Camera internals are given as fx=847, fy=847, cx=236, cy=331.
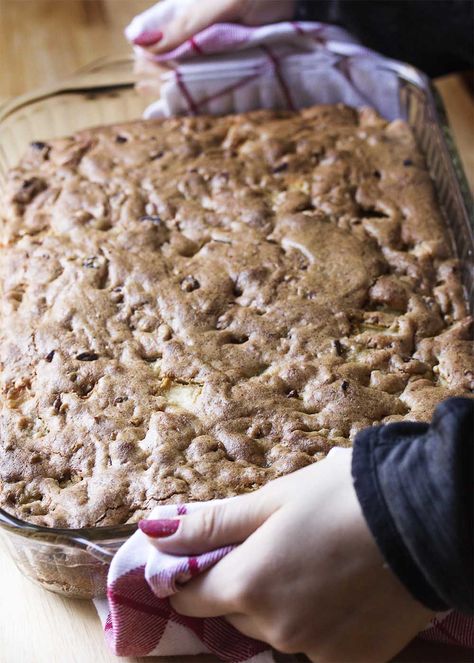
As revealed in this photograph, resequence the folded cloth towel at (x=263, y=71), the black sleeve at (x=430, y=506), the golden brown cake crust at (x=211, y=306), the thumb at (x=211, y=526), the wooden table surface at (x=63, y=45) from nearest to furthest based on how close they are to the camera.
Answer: the black sleeve at (x=430, y=506) → the thumb at (x=211, y=526) → the golden brown cake crust at (x=211, y=306) → the folded cloth towel at (x=263, y=71) → the wooden table surface at (x=63, y=45)

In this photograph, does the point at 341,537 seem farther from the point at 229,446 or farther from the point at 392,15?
the point at 392,15

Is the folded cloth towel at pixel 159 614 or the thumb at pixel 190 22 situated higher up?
the thumb at pixel 190 22

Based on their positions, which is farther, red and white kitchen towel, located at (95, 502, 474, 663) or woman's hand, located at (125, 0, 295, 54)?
woman's hand, located at (125, 0, 295, 54)

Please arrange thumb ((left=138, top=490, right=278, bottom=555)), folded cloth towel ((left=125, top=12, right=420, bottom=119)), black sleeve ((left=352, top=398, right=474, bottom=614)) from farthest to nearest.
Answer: folded cloth towel ((left=125, top=12, right=420, bottom=119))
thumb ((left=138, top=490, right=278, bottom=555))
black sleeve ((left=352, top=398, right=474, bottom=614))

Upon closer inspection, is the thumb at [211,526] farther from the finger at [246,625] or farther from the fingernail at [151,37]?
the fingernail at [151,37]

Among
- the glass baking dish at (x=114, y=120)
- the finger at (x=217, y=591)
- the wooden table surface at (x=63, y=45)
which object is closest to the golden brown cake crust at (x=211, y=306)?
the glass baking dish at (x=114, y=120)

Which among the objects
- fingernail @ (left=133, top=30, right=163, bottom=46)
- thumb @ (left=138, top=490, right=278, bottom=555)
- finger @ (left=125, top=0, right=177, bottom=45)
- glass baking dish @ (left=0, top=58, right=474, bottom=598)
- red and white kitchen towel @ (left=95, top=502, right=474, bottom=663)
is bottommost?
red and white kitchen towel @ (left=95, top=502, right=474, bottom=663)

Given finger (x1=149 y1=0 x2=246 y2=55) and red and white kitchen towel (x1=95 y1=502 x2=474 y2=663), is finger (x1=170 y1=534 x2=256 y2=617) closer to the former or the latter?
red and white kitchen towel (x1=95 y1=502 x2=474 y2=663)

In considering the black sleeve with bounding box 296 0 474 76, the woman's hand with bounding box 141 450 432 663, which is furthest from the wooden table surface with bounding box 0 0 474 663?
the woman's hand with bounding box 141 450 432 663
